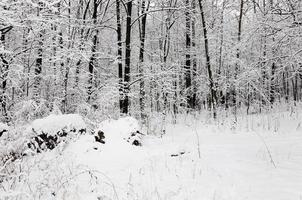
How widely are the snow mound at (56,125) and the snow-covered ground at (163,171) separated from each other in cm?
37

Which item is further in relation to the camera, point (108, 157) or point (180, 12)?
point (180, 12)

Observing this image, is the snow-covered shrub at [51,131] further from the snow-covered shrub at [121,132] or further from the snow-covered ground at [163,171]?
the snow-covered shrub at [121,132]

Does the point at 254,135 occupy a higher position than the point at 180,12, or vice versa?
the point at 180,12

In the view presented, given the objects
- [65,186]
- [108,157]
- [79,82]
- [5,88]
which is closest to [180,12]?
[79,82]

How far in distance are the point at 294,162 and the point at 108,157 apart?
331 cm

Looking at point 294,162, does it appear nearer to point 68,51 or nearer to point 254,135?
point 254,135

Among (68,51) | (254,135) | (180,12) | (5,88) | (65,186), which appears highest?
(180,12)

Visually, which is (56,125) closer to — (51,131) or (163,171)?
(51,131)

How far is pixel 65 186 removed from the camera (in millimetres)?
3920

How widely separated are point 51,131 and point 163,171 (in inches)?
117

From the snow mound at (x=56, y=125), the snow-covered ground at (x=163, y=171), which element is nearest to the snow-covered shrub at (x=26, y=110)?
the snow mound at (x=56, y=125)

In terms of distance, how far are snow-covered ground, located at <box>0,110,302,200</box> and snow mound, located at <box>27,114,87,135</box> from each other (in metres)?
0.37

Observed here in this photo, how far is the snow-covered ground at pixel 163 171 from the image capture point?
3624 mm

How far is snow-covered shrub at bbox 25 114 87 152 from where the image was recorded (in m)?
6.08
